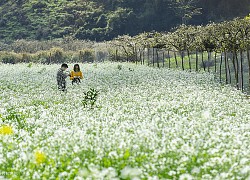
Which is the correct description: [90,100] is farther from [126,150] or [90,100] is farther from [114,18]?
[114,18]

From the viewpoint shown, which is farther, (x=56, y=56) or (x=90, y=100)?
(x=56, y=56)

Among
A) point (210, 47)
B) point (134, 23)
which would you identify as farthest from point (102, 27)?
point (210, 47)

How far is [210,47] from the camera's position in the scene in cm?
4738

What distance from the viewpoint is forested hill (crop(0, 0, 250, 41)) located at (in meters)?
126

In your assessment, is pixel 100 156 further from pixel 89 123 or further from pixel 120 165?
pixel 89 123

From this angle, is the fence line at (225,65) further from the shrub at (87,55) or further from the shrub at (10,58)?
the shrub at (10,58)

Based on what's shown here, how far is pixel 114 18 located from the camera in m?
127

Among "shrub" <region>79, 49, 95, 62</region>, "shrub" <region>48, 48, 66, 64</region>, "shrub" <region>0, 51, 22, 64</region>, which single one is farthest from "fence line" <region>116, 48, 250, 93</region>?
"shrub" <region>0, 51, 22, 64</region>

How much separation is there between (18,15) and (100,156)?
12924 centimetres

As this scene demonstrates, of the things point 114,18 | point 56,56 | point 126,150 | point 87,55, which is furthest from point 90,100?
point 114,18

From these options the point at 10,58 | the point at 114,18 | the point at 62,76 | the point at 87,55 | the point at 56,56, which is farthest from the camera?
the point at 114,18

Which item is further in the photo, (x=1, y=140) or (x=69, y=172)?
(x=1, y=140)

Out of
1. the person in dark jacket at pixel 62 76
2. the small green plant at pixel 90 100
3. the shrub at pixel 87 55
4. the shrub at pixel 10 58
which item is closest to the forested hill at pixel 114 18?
the shrub at pixel 87 55

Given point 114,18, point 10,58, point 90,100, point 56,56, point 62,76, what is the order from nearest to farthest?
1. point 90,100
2. point 62,76
3. point 10,58
4. point 56,56
5. point 114,18
